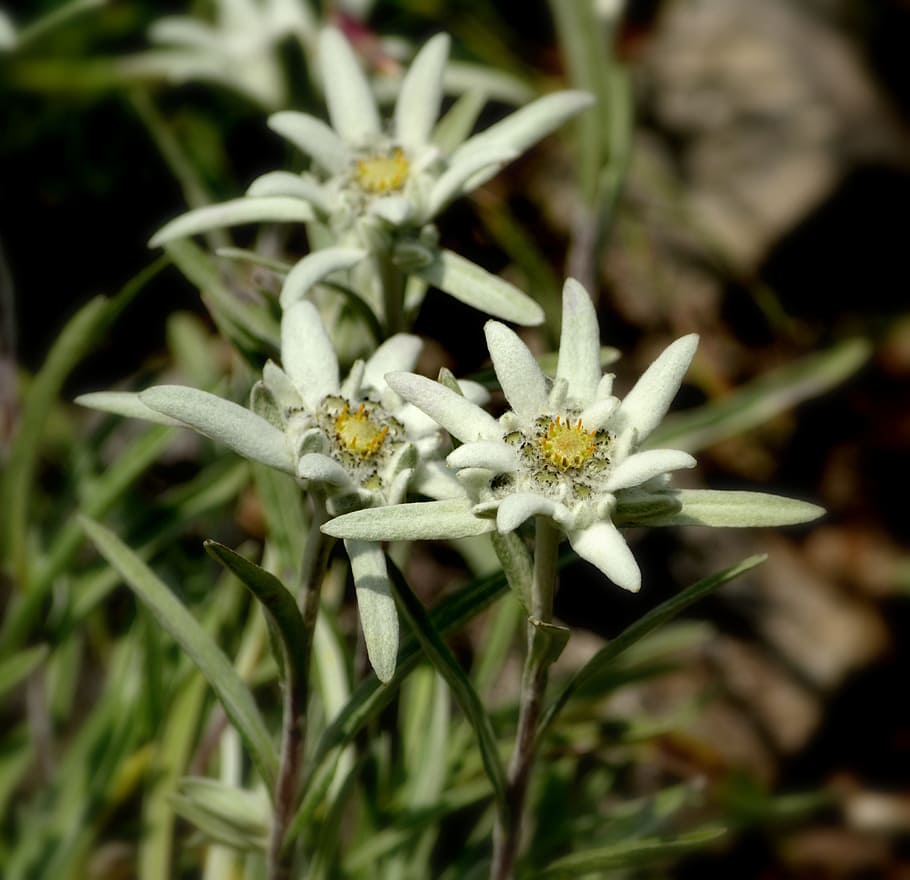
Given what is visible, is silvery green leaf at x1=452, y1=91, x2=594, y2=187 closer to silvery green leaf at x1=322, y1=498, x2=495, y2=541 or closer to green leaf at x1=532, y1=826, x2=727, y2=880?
silvery green leaf at x1=322, y1=498, x2=495, y2=541

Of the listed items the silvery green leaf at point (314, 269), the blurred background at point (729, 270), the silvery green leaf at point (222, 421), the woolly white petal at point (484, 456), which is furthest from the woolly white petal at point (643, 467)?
the blurred background at point (729, 270)

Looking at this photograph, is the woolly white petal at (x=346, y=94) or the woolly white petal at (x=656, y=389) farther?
the woolly white petal at (x=346, y=94)

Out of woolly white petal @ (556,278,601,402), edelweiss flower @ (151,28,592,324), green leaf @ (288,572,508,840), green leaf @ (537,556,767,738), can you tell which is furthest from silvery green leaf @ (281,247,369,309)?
green leaf @ (537,556,767,738)

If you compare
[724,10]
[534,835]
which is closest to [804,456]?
[724,10]

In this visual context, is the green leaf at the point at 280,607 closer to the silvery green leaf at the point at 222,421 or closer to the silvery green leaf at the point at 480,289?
the silvery green leaf at the point at 222,421

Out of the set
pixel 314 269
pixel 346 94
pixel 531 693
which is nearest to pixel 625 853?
pixel 531 693

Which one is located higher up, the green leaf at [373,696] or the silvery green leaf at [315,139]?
the silvery green leaf at [315,139]

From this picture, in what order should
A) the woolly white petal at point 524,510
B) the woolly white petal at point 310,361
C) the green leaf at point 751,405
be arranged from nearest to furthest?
the woolly white petal at point 524,510 < the woolly white petal at point 310,361 < the green leaf at point 751,405

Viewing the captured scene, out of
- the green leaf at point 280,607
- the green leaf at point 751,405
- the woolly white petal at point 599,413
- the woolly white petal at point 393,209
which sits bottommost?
the green leaf at point 280,607

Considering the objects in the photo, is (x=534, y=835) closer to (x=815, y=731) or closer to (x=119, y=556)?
(x=119, y=556)
